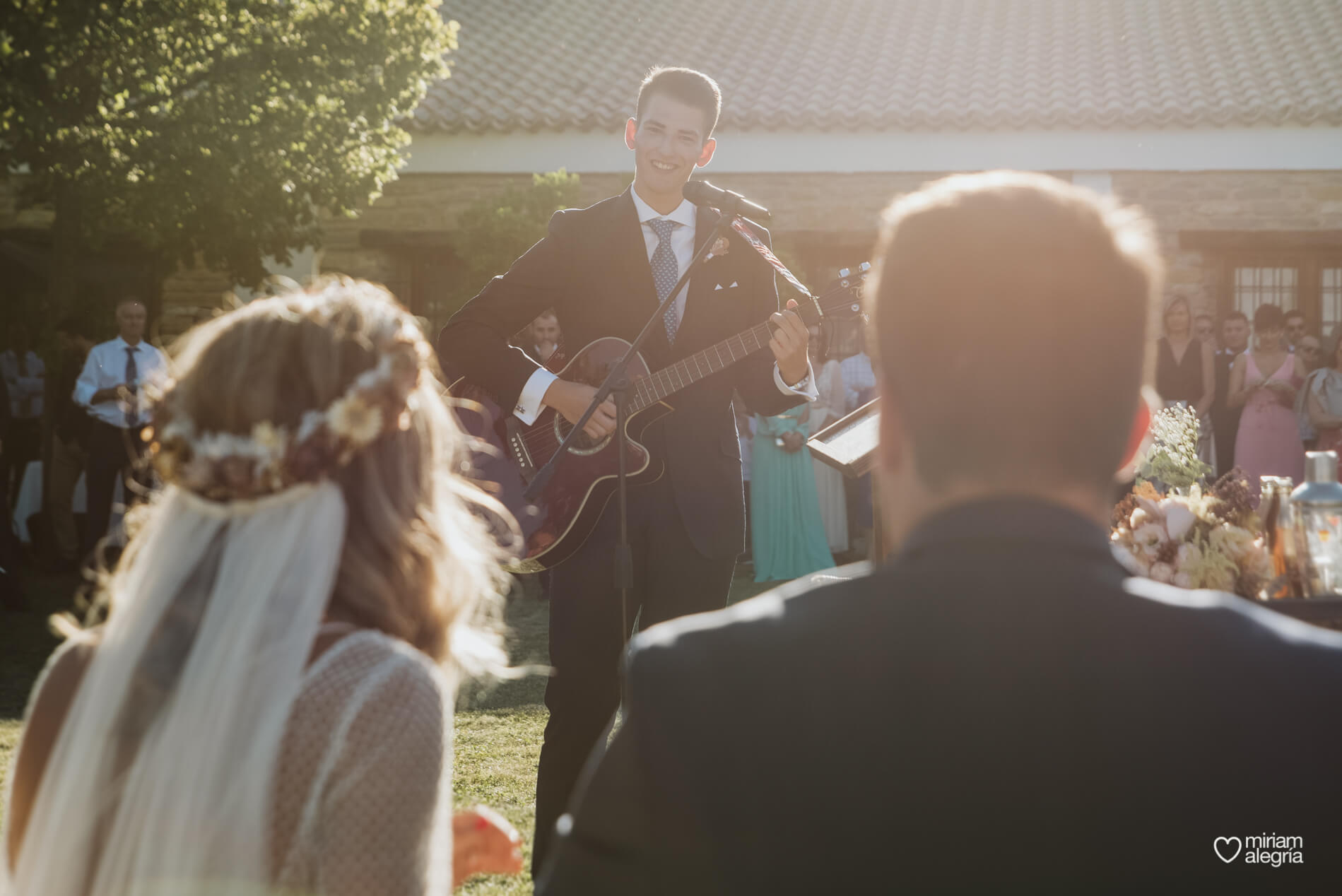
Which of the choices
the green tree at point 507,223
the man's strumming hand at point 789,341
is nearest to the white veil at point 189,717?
the man's strumming hand at point 789,341

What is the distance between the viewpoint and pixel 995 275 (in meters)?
1.10

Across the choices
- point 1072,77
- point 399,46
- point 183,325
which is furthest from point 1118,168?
point 183,325

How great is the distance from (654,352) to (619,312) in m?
0.16

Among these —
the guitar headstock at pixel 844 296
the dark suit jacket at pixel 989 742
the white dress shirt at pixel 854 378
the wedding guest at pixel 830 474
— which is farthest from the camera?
the white dress shirt at pixel 854 378

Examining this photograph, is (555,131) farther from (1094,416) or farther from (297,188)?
(1094,416)

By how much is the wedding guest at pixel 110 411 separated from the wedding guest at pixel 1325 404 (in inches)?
360

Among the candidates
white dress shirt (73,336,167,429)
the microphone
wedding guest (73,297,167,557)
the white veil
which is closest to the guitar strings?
the microphone

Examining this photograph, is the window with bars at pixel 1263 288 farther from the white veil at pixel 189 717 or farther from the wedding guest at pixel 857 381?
the white veil at pixel 189 717

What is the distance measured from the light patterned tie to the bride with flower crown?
2172 millimetres

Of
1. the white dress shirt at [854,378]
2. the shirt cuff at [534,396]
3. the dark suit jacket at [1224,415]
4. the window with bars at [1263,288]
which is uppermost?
the window with bars at [1263,288]

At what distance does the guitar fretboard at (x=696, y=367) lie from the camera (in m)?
3.69

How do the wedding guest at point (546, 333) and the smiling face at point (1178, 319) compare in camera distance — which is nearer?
the wedding guest at point (546, 333)

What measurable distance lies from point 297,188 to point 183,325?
6.60 meters

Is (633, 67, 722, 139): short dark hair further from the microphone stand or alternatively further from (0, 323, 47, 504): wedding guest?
(0, 323, 47, 504): wedding guest
